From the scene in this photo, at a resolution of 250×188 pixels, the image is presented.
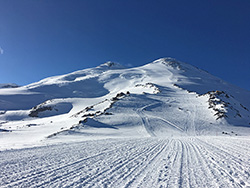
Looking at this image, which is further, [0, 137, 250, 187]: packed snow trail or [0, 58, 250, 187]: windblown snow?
[0, 58, 250, 187]: windblown snow

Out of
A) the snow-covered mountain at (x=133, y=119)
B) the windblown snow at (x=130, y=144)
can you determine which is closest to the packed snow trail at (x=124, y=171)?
the windblown snow at (x=130, y=144)

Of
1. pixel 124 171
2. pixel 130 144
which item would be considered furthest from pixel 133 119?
pixel 124 171

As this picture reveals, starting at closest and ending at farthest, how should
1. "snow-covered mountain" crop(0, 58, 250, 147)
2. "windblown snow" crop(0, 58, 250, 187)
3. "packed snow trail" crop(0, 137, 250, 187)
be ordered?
"packed snow trail" crop(0, 137, 250, 187), "windblown snow" crop(0, 58, 250, 187), "snow-covered mountain" crop(0, 58, 250, 147)

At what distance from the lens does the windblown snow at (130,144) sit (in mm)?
4660

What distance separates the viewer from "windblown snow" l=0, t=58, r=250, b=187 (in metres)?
4.66

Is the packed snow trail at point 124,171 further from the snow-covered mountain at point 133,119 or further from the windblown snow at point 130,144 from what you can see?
the snow-covered mountain at point 133,119

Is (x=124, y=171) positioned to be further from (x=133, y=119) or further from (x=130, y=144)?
(x=133, y=119)

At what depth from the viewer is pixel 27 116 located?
4728 centimetres

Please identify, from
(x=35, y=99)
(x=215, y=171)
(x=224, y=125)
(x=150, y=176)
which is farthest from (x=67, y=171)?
(x=35, y=99)

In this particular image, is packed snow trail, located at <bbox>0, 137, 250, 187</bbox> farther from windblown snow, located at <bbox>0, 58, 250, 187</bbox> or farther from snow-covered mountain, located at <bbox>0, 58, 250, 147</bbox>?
snow-covered mountain, located at <bbox>0, 58, 250, 147</bbox>

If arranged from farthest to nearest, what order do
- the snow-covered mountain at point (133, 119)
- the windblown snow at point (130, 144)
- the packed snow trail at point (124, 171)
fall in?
1. the snow-covered mountain at point (133, 119)
2. the windblown snow at point (130, 144)
3. the packed snow trail at point (124, 171)

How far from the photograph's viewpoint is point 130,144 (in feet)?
34.0

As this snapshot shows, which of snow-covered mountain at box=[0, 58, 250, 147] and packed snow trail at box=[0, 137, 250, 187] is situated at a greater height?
snow-covered mountain at box=[0, 58, 250, 147]

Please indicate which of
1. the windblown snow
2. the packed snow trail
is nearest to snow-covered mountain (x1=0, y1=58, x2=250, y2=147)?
the windblown snow
